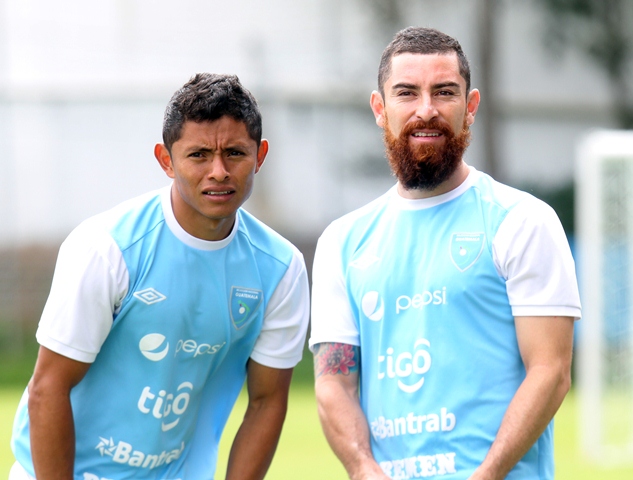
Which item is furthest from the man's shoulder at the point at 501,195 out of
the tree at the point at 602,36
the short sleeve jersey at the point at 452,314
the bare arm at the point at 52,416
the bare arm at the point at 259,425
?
the tree at the point at 602,36

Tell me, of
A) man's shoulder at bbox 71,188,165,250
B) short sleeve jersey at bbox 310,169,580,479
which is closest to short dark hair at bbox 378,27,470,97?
short sleeve jersey at bbox 310,169,580,479

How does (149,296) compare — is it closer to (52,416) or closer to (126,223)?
(126,223)

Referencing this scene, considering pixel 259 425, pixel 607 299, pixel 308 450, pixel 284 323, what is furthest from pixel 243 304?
pixel 607 299

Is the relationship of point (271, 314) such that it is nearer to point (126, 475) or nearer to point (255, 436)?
point (255, 436)

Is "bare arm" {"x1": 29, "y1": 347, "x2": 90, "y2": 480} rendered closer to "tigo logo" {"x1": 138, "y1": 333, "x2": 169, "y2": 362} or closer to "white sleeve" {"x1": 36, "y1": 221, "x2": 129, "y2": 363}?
"white sleeve" {"x1": 36, "y1": 221, "x2": 129, "y2": 363}

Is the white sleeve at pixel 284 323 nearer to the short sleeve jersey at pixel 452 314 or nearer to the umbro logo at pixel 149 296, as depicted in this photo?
the short sleeve jersey at pixel 452 314

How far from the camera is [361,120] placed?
59.0ft

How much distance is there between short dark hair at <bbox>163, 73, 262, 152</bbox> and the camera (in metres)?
3.71

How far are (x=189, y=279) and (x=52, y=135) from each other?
1438 cm

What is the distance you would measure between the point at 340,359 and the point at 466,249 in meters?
0.59

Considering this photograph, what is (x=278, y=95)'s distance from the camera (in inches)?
702

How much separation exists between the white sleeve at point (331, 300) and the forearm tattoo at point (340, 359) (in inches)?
1.0

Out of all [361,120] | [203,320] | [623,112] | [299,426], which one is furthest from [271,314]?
[623,112]

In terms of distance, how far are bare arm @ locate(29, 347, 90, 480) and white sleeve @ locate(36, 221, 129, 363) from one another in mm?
55
